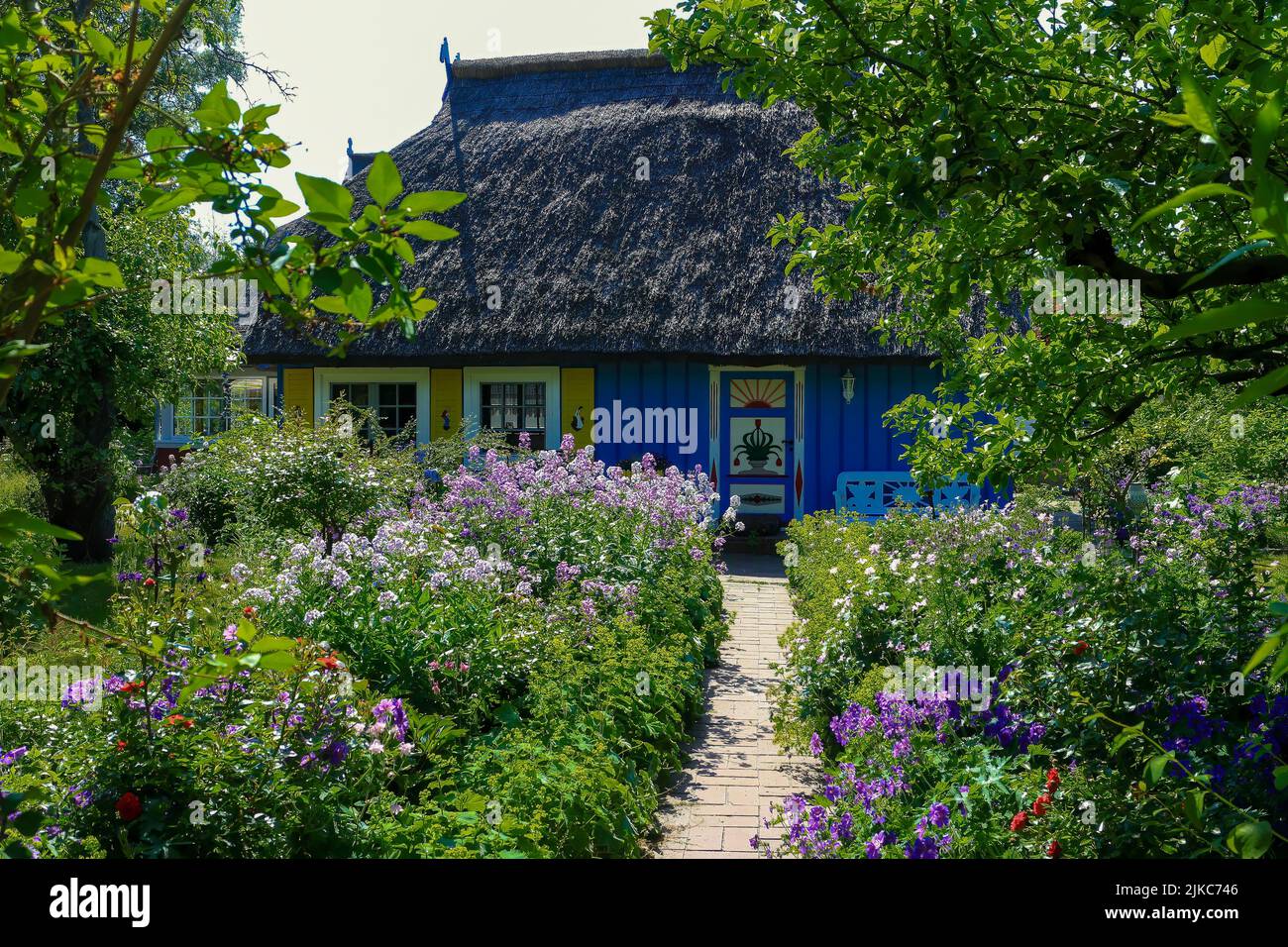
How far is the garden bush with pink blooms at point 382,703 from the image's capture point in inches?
113

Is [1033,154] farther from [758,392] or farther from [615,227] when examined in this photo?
[615,227]

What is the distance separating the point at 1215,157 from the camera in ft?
7.33

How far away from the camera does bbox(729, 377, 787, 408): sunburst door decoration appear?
45.7ft

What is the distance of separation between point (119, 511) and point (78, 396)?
5.55 meters

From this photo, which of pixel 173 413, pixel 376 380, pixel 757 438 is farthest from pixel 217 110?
pixel 173 413

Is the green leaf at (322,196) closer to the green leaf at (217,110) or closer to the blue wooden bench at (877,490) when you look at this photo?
the green leaf at (217,110)

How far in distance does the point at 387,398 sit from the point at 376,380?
12.7 inches

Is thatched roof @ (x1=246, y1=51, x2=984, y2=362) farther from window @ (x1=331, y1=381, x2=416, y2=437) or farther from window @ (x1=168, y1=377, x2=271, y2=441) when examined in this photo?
window @ (x1=168, y1=377, x2=271, y2=441)

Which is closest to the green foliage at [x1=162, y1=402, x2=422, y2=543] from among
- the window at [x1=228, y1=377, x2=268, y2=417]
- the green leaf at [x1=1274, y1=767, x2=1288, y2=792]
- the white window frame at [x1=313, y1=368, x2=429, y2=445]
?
the white window frame at [x1=313, y1=368, x2=429, y2=445]

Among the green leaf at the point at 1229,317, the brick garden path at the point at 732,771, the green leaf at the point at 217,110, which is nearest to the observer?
the green leaf at the point at 1229,317

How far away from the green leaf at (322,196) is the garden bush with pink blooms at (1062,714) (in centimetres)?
145

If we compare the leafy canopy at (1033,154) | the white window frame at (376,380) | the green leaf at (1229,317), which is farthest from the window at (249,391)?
the green leaf at (1229,317)
